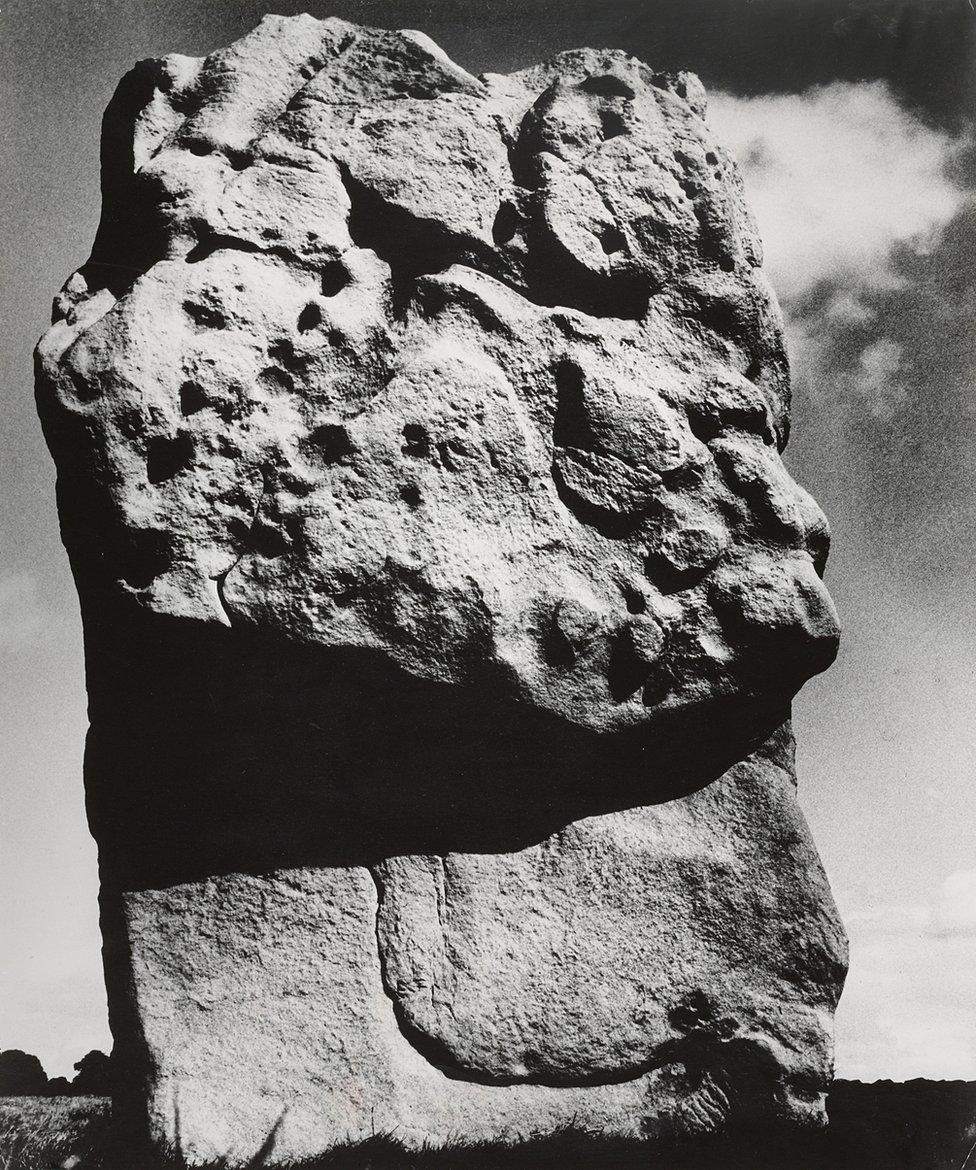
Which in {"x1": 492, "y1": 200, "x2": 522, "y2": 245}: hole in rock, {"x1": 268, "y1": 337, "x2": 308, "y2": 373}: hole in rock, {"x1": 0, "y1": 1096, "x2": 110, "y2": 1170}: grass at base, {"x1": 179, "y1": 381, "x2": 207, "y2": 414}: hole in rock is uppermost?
{"x1": 492, "y1": 200, "x2": 522, "y2": 245}: hole in rock

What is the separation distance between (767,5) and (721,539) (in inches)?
55.4

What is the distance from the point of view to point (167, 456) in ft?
5.63

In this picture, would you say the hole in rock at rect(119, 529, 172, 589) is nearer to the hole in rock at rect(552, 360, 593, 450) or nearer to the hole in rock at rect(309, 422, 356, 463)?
the hole in rock at rect(309, 422, 356, 463)

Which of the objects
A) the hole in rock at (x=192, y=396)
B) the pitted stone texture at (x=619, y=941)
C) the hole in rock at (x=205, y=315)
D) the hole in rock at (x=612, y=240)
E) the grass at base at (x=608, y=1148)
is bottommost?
the grass at base at (x=608, y=1148)

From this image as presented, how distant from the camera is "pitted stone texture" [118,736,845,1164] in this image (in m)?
1.79

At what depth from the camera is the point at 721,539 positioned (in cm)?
202

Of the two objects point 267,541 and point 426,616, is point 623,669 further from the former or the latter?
point 267,541

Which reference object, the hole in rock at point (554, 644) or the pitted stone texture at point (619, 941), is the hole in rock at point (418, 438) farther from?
the pitted stone texture at point (619, 941)

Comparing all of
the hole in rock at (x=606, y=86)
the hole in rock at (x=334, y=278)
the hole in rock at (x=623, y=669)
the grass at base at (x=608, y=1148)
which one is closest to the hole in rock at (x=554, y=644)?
the hole in rock at (x=623, y=669)

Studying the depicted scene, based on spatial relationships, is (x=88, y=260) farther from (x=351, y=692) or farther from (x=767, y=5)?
(x=767, y=5)

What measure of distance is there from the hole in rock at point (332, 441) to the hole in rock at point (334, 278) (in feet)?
1.11

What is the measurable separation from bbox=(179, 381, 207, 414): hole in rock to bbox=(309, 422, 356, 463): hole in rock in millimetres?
205

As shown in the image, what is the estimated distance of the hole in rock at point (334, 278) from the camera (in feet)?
6.46

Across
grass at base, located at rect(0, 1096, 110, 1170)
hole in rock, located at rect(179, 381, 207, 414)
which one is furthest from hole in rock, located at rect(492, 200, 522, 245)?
grass at base, located at rect(0, 1096, 110, 1170)
